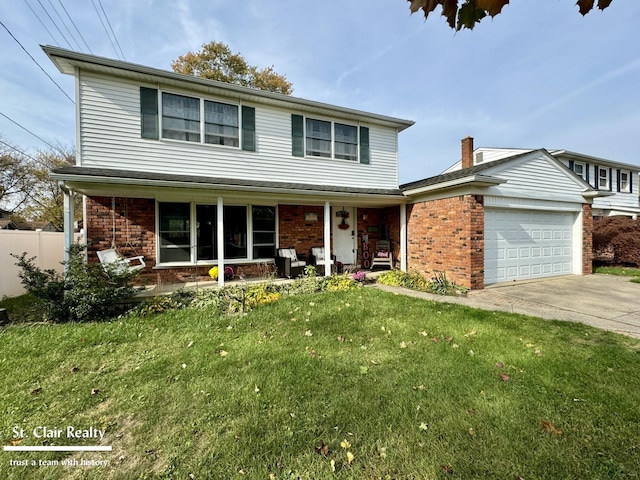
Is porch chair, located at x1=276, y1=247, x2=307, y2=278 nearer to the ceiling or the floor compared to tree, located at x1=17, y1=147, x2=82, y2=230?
nearer to the floor

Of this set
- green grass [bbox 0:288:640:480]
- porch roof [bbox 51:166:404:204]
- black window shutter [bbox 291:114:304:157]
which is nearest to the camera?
green grass [bbox 0:288:640:480]

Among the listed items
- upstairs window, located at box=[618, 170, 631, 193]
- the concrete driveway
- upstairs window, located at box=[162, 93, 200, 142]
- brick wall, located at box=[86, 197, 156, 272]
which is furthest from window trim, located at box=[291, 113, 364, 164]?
upstairs window, located at box=[618, 170, 631, 193]

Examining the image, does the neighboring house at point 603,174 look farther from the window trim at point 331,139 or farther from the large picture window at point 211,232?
the large picture window at point 211,232

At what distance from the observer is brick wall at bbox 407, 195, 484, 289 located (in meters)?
7.47

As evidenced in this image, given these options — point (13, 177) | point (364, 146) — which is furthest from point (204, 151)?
point (13, 177)

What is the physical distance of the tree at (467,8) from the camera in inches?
52.3

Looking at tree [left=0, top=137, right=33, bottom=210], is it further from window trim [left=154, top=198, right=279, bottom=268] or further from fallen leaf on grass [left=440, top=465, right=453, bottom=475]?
fallen leaf on grass [left=440, top=465, right=453, bottom=475]

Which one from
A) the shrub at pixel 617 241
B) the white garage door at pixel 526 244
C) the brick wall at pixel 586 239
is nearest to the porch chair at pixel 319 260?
the white garage door at pixel 526 244

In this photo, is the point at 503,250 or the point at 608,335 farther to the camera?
the point at 503,250

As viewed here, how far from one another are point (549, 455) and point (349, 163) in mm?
8802

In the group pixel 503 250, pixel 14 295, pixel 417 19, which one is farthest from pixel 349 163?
pixel 14 295

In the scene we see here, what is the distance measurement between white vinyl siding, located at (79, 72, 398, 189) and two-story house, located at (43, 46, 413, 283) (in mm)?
28

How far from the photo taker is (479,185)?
746 cm

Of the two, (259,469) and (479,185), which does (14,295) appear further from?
(479,185)
